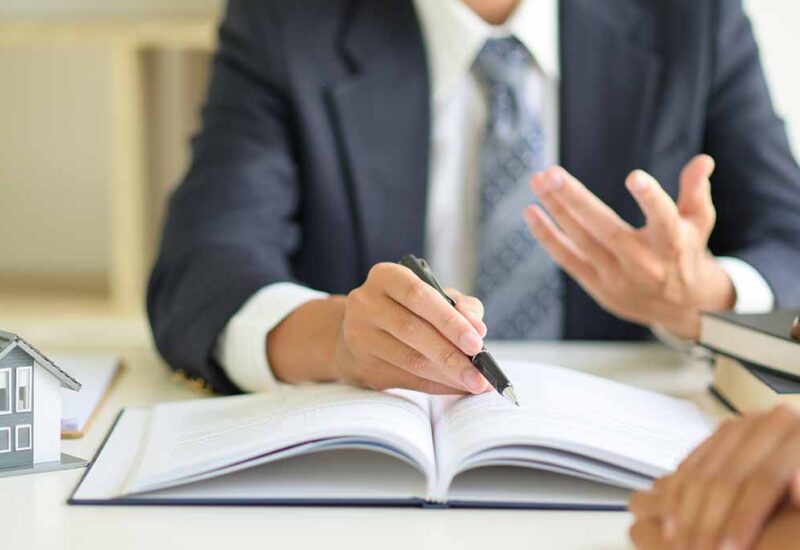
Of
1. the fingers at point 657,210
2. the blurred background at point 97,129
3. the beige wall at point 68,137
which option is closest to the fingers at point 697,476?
the fingers at point 657,210

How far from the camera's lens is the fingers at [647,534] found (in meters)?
0.55

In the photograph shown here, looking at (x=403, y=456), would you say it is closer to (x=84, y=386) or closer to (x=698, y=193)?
(x=84, y=386)

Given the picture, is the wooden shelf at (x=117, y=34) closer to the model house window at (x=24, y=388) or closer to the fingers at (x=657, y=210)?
the fingers at (x=657, y=210)

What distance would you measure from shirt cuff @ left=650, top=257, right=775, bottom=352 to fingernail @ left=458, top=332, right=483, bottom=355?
1.66ft

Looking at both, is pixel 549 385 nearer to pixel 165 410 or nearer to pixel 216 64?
pixel 165 410

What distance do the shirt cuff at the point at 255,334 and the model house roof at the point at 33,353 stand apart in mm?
284

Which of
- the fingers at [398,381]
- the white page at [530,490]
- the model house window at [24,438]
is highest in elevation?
the white page at [530,490]

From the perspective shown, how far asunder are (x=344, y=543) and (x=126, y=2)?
95.7 inches

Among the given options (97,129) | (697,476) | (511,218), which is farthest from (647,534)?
(97,129)

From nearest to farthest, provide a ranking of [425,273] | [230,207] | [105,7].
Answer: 1. [425,273]
2. [230,207]
3. [105,7]

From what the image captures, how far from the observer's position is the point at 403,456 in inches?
28.5

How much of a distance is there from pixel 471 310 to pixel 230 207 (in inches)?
21.4

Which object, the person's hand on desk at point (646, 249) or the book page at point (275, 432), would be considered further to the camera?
the person's hand on desk at point (646, 249)

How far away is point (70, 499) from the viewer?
71 cm
